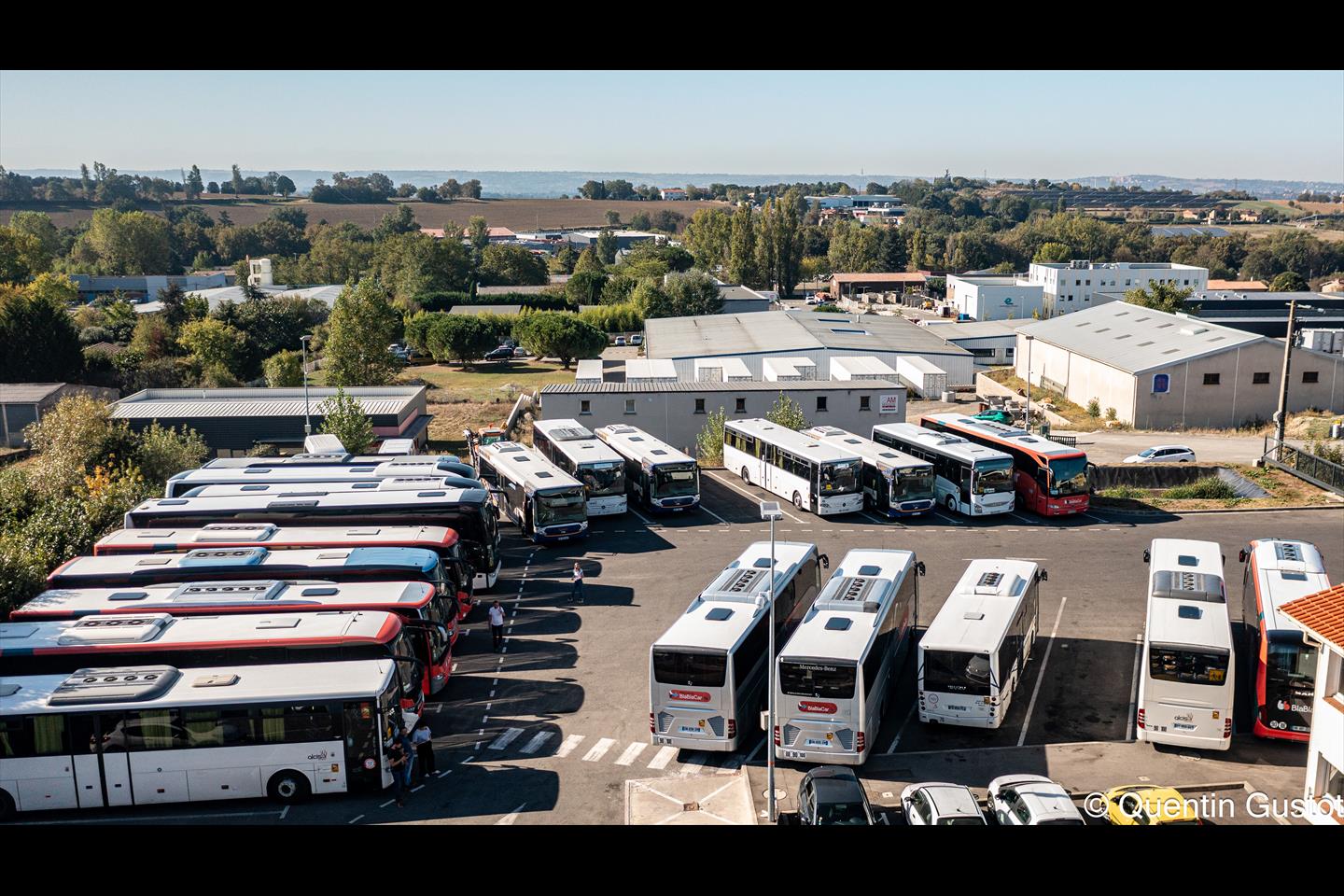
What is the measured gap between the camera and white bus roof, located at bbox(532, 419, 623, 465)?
31777 mm

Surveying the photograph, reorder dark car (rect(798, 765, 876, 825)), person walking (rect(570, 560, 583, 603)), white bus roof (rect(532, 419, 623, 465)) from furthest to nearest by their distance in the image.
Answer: white bus roof (rect(532, 419, 623, 465)), person walking (rect(570, 560, 583, 603)), dark car (rect(798, 765, 876, 825))

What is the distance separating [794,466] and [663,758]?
16.6m

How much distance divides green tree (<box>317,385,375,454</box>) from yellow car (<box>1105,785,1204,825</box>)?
29.4 metres

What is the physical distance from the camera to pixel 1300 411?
4738cm

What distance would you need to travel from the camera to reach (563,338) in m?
72.3

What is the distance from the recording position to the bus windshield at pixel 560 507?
28.5m

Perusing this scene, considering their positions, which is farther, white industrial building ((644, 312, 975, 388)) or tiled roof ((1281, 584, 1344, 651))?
white industrial building ((644, 312, 975, 388))

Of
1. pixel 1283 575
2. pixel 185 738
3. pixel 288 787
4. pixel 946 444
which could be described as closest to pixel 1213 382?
pixel 946 444

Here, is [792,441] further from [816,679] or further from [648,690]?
[816,679]

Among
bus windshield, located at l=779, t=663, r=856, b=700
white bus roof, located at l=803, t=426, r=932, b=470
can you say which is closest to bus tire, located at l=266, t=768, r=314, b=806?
bus windshield, located at l=779, t=663, r=856, b=700

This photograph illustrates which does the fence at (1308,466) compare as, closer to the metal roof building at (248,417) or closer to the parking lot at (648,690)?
the parking lot at (648,690)

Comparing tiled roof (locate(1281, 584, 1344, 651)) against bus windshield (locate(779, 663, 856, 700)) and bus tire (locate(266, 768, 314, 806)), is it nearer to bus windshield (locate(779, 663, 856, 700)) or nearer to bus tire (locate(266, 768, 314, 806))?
bus windshield (locate(779, 663, 856, 700))

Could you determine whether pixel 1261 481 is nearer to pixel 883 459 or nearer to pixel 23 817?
pixel 883 459
